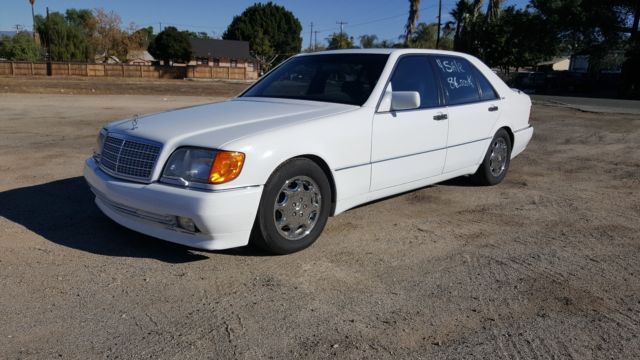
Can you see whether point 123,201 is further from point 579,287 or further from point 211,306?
point 579,287

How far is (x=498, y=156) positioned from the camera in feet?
21.1

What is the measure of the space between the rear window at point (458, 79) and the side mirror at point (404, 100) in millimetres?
964

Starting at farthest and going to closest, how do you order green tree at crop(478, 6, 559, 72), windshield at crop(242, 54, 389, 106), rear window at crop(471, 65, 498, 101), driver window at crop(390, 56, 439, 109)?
green tree at crop(478, 6, 559, 72)
rear window at crop(471, 65, 498, 101)
driver window at crop(390, 56, 439, 109)
windshield at crop(242, 54, 389, 106)

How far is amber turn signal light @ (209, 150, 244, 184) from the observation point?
3578 millimetres

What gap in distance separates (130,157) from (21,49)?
289 ft

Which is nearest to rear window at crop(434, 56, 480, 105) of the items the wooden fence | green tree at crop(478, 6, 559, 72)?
green tree at crop(478, 6, 559, 72)

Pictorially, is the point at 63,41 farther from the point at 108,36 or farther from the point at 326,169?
the point at 326,169

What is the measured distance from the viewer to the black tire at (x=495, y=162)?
6203mm

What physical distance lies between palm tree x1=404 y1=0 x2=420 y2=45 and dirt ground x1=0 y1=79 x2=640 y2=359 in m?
43.0

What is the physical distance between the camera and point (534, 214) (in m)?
5.36

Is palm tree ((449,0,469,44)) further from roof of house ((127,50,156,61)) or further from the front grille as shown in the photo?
roof of house ((127,50,156,61))

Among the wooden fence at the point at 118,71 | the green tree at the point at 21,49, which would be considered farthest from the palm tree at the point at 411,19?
the green tree at the point at 21,49

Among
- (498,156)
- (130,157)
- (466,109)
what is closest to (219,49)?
(498,156)

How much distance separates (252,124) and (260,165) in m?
0.46
